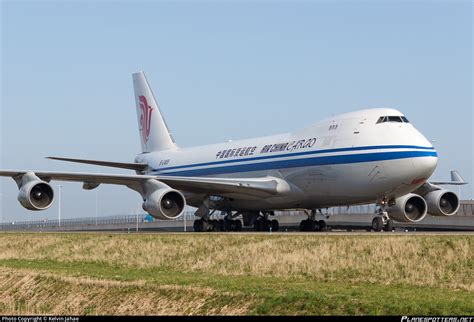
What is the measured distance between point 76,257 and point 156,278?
964cm

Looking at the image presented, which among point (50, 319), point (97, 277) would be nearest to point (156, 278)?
point (97, 277)

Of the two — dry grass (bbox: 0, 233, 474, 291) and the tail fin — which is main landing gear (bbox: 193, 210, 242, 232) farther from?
the tail fin

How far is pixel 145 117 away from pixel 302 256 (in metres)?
32.5

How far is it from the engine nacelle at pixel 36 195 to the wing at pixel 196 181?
853mm

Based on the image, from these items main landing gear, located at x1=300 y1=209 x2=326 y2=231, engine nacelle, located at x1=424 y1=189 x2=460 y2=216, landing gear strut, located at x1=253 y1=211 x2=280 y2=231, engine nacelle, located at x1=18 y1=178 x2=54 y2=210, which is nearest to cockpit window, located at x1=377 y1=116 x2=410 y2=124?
engine nacelle, located at x1=424 y1=189 x2=460 y2=216

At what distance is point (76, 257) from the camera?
1234 inches

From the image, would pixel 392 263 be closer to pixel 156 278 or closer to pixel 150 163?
Result: pixel 156 278

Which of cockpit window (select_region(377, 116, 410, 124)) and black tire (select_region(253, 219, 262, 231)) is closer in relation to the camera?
cockpit window (select_region(377, 116, 410, 124))

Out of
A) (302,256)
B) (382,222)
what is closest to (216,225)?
(382,222)

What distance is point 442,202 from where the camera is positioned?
131 feet

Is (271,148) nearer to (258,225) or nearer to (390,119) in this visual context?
(258,225)

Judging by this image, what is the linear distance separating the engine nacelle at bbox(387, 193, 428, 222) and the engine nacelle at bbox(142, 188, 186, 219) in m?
9.95

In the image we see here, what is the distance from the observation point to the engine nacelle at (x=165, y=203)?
38188 mm

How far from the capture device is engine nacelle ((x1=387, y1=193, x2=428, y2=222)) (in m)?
38.7
